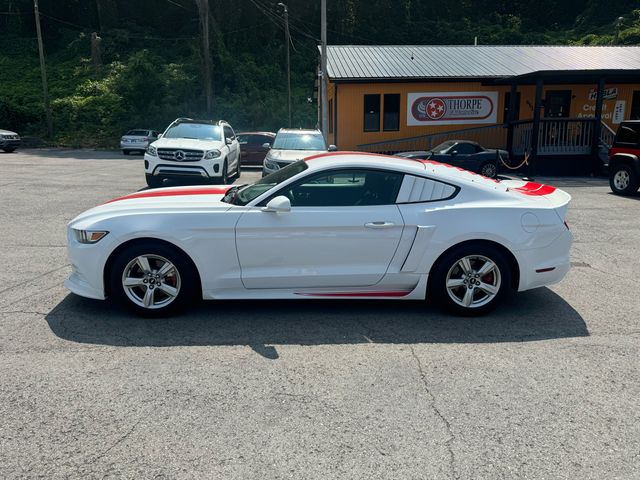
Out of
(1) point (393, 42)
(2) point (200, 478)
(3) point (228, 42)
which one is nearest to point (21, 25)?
(3) point (228, 42)

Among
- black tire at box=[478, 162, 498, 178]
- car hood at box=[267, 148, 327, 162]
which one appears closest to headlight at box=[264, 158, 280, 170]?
car hood at box=[267, 148, 327, 162]

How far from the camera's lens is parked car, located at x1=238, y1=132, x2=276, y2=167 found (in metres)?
22.6

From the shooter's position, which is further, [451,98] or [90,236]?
[451,98]

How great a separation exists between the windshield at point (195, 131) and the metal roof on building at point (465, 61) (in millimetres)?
9131

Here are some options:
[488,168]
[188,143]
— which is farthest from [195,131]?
[488,168]

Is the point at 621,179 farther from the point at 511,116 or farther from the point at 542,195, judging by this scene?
the point at 542,195

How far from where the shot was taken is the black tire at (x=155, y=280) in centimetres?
466

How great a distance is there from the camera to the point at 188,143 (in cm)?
1280

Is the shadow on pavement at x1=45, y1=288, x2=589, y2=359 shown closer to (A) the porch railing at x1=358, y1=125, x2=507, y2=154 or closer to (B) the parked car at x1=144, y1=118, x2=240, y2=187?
(B) the parked car at x1=144, y1=118, x2=240, y2=187

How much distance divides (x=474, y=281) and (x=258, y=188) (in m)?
2.22

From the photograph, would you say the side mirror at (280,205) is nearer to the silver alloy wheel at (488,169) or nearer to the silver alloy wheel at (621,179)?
the silver alloy wheel at (621,179)

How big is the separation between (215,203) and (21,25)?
60.6 meters

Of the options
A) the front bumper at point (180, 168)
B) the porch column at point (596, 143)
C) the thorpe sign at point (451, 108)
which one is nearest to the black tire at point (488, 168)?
the porch column at point (596, 143)

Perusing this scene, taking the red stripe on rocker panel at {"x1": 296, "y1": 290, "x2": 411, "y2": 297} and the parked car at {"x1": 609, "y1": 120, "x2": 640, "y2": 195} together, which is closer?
the red stripe on rocker panel at {"x1": 296, "y1": 290, "x2": 411, "y2": 297}
